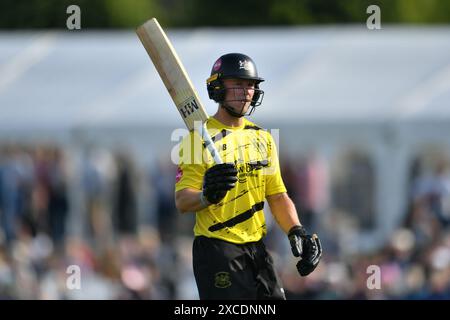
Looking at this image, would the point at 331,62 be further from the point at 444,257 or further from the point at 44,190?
the point at 444,257

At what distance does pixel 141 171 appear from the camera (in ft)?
74.5

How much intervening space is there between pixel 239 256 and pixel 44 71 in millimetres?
15506

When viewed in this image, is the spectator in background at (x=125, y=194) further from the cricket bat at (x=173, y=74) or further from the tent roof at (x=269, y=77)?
the cricket bat at (x=173, y=74)

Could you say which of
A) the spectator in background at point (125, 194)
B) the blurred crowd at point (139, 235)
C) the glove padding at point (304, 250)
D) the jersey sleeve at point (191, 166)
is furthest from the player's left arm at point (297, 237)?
the spectator in background at point (125, 194)

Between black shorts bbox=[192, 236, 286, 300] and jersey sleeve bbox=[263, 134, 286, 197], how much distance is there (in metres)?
0.38

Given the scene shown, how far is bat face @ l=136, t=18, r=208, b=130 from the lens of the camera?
8.99 m

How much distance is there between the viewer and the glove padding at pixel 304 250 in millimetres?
9070

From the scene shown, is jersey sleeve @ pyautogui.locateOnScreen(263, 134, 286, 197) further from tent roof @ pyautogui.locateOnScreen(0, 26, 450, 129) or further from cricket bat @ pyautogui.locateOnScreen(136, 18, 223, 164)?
tent roof @ pyautogui.locateOnScreen(0, 26, 450, 129)

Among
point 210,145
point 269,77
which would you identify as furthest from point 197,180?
point 269,77

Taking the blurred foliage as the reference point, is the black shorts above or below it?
below

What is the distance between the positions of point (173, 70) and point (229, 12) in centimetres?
2715

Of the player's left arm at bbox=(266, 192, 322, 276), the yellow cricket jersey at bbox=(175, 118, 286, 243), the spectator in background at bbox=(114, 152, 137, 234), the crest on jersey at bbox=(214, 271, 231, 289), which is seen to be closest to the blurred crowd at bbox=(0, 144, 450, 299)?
the spectator in background at bbox=(114, 152, 137, 234)

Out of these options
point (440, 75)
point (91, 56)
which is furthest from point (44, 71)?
point (440, 75)

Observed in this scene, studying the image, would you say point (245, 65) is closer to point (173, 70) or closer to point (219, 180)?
point (173, 70)
